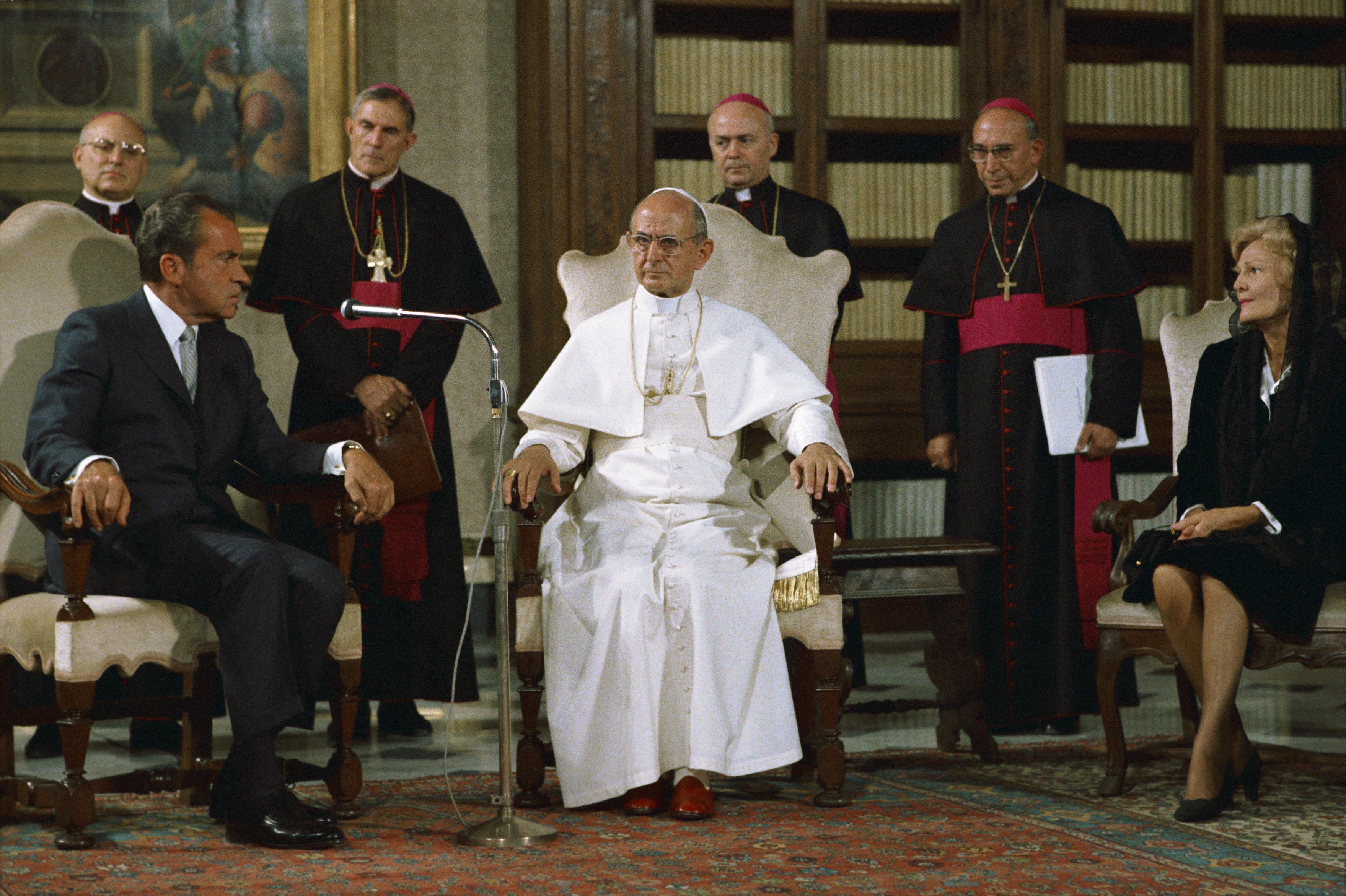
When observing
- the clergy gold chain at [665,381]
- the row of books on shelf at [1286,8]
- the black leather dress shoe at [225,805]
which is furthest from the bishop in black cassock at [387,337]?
the row of books on shelf at [1286,8]

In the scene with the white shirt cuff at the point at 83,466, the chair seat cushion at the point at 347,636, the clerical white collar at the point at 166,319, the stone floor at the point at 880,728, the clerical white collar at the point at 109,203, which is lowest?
the stone floor at the point at 880,728

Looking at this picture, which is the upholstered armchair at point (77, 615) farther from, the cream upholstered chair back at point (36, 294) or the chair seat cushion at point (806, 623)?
the chair seat cushion at point (806, 623)

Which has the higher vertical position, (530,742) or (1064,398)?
(1064,398)

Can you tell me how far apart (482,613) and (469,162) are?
5.91ft

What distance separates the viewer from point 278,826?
10.2ft

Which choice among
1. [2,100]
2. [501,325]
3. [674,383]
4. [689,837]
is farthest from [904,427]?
[2,100]

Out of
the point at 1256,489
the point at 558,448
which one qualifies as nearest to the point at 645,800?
the point at 558,448

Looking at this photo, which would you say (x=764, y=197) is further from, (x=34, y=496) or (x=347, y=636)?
(x=34, y=496)

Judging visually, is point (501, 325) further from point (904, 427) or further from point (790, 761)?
point (790, 761)

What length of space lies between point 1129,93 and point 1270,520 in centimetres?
312

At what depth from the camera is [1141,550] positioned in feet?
11.8

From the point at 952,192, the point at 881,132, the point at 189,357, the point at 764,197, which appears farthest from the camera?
the point at 952,192

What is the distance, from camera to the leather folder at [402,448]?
13.4ft

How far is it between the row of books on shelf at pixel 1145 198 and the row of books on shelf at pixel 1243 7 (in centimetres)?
63
